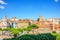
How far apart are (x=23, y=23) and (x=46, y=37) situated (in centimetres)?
6322

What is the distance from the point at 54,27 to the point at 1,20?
28.6m

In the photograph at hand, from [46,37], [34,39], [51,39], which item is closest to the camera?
[34,39]

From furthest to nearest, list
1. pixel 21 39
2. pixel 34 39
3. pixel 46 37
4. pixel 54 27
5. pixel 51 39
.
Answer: pixel 54 27, pixel 51 39, pixel 46 37, pixel 34 39, pixel 21 39

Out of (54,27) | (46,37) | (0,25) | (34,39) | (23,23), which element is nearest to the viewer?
(34,39)

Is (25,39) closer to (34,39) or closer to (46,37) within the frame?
(34,39)

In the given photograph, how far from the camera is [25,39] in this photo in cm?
1264

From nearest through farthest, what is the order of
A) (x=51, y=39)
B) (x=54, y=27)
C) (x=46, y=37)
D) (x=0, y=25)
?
1. (x=46, y=37)
2. (x=51, y=39)
3. (x=54, y=27)
4. (x=0, y=25)

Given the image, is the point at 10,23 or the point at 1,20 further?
the point at 1,20

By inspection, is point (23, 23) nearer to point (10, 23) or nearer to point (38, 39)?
point (10, 23)

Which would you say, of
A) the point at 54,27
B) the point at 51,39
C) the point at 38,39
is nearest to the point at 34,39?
the point at 38,39

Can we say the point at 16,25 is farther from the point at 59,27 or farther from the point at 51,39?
the point at 51,39

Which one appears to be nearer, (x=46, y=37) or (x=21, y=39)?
(x=21, y=39)

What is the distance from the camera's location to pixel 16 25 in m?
75.6

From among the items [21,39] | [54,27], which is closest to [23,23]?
[54,27]
